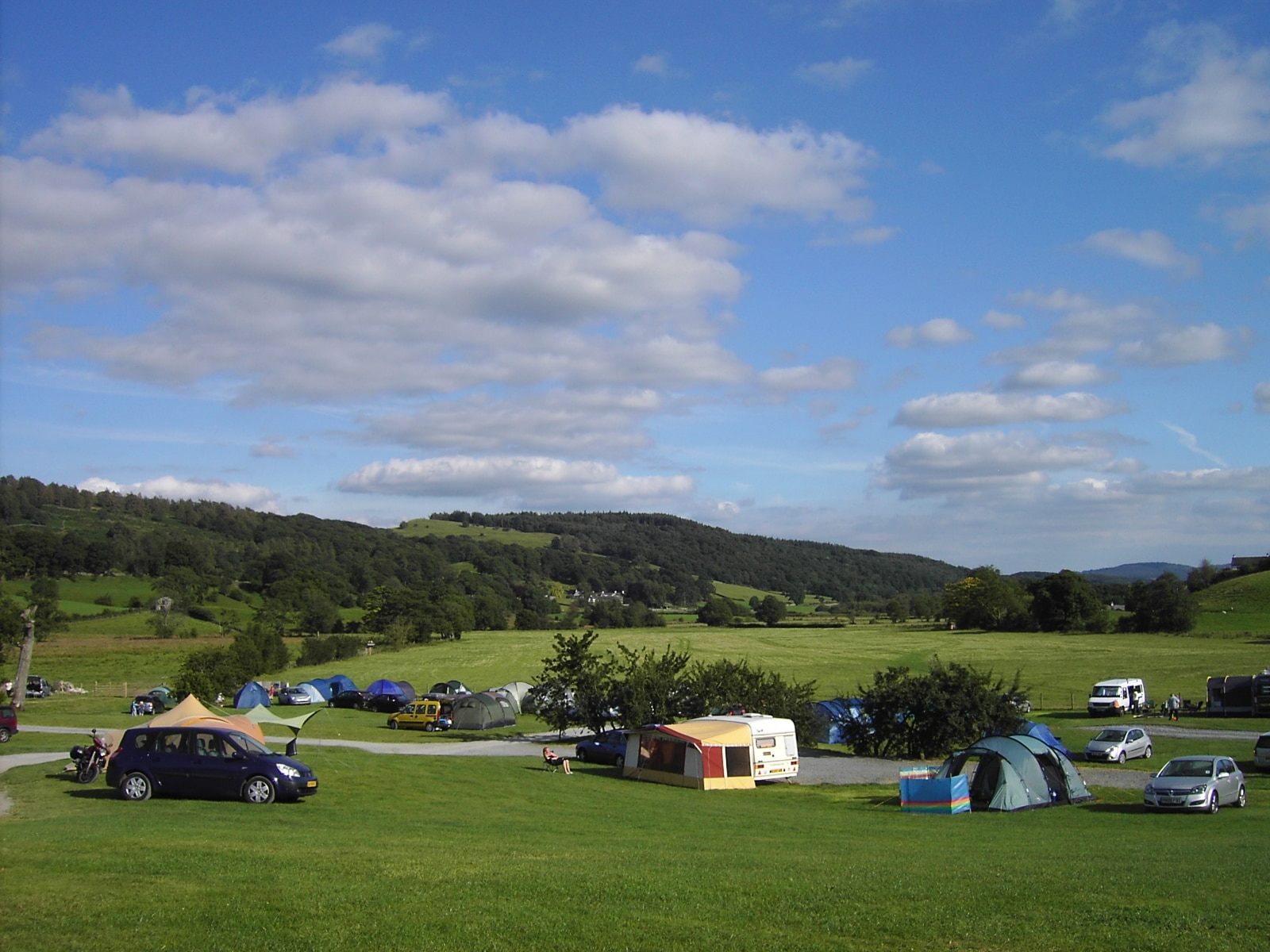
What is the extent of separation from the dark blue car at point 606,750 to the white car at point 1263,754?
64.8 feet

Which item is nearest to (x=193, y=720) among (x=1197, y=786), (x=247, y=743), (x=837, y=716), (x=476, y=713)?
(x=247, y=743)

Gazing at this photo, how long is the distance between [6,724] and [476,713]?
18895mm

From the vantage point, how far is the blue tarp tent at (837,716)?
38438 mm

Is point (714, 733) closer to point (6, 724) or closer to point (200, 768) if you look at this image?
point (200, 768)

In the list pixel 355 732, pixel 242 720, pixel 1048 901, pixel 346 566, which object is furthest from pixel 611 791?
pixel 346 566

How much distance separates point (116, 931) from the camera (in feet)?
27.9

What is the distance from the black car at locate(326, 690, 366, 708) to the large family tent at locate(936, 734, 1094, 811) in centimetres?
3980

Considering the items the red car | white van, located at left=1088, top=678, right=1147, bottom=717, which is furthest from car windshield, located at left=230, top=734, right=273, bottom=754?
white van, located at left=1088, top=678, right=1147, bottom=717

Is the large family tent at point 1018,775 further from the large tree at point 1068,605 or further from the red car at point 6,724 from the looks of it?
the large tree at point 1068,605

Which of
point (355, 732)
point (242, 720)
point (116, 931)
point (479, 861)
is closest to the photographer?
point (116, 931)

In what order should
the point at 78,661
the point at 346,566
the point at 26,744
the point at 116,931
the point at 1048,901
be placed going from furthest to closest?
the point at 346,566, the point at 78,661, the point at 26,744, the point at 1048,901, the point at 116,931

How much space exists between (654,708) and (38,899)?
28.5 metres

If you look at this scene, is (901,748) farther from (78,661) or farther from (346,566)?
(346,566)

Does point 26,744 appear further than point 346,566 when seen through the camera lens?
No
